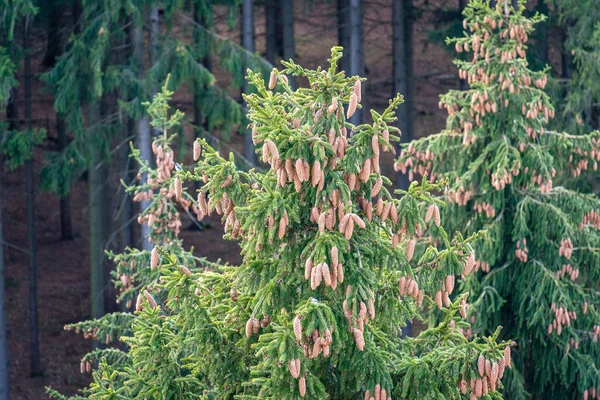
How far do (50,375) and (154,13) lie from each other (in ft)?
27.6

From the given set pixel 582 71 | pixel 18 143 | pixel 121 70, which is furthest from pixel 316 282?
pixel 582 71

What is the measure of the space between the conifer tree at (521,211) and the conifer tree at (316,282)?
4420mm

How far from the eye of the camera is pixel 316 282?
546 cm

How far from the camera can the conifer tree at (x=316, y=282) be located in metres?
5.77

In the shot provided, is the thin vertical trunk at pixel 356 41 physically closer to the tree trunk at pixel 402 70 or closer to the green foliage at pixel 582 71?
the tree trunk at pixel 402 70

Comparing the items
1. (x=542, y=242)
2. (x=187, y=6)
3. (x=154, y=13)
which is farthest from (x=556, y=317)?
(x=187, y=6)

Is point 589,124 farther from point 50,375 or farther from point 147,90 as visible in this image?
point 50,375

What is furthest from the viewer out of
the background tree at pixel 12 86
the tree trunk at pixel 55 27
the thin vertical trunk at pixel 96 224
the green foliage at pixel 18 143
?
the tree trunk at pixel 55 27

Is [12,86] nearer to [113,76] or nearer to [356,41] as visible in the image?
[113,76]

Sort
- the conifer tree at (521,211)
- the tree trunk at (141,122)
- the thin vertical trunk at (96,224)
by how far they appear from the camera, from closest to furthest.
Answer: the conifer tree at (521,211)
the tree trunk at (141,122)
the thin vertical trunk at (96,224)

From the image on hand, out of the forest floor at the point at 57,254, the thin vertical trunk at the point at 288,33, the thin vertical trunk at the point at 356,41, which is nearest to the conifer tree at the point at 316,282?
the forest floor at the point at 57,254

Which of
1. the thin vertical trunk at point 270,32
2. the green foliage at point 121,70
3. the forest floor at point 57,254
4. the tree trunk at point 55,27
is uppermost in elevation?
the thin vertical trunk at point 270,32

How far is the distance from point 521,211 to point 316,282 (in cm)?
605

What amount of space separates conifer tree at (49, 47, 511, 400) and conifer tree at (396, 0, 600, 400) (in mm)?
4420
